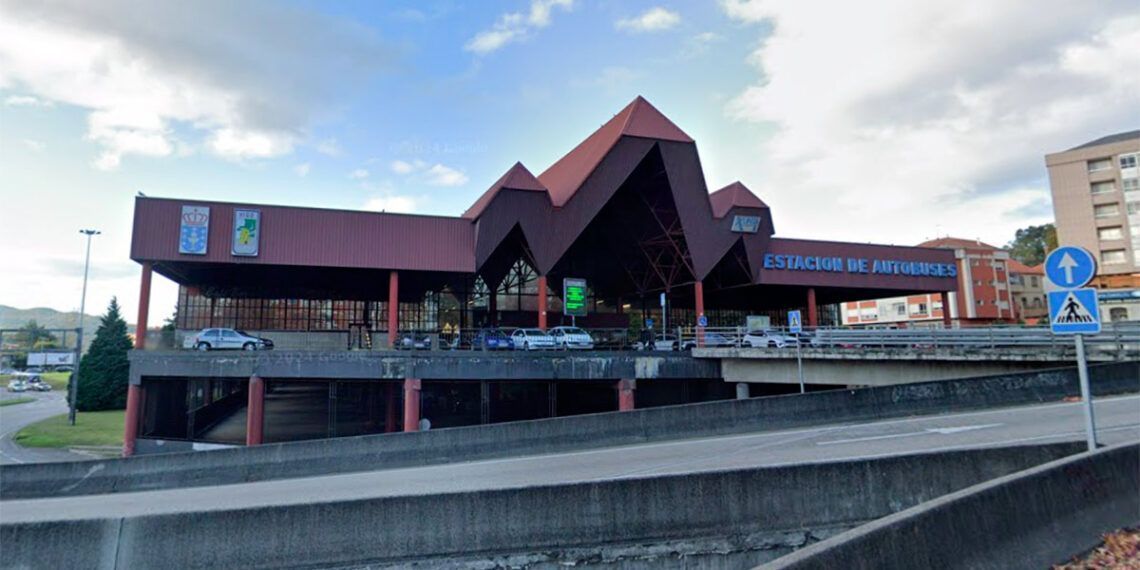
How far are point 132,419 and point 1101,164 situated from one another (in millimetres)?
90067

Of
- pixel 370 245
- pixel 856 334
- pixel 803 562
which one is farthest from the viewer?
pixel 370 245

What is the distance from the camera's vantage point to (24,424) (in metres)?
43.7

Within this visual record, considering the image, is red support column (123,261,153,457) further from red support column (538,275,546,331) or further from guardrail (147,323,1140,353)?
red support column (538,275,546,331)

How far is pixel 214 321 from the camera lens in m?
39.1

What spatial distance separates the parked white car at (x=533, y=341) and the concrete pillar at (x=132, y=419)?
1614cm

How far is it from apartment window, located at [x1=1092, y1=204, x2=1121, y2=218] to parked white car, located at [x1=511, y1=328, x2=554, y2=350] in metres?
70.3

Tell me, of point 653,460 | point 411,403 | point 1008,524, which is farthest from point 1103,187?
point 1008,524

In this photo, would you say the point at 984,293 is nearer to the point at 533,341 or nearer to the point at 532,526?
the point at 533,341

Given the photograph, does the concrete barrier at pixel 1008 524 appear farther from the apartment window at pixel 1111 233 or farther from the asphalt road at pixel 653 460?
the apartment window at pixel 1111 233

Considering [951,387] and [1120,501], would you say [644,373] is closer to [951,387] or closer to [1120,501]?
[951,387]

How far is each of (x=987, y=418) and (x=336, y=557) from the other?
1530 centimetres

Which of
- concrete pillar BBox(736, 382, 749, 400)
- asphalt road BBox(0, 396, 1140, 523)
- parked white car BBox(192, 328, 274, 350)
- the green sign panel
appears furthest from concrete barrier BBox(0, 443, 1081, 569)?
the green sign panel

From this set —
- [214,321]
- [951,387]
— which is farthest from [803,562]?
[214,321]

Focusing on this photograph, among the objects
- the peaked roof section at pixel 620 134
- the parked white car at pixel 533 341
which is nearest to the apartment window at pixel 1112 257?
the peaked roof section at pixel 620 134
